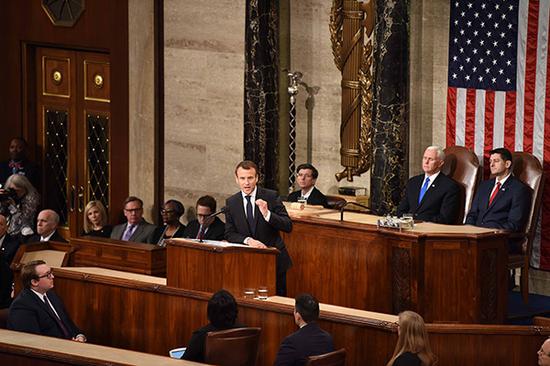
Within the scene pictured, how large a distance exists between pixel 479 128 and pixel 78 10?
566 cm

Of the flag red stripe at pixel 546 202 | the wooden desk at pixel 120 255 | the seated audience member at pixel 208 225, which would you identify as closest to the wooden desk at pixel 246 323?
the wooden desk at pixel 120 255

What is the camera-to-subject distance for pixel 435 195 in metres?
12.3

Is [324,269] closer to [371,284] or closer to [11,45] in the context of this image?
[371,284]

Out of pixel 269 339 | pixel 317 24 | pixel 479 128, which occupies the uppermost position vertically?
pixel 317 24

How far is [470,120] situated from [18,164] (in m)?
5.72

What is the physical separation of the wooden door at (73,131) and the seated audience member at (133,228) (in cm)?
317

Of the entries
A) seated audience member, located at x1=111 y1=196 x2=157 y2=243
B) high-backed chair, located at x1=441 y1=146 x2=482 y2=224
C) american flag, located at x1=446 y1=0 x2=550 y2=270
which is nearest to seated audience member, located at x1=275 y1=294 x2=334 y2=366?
high-backed chair, located at x1=441 y1=146 x2=482 y2=224

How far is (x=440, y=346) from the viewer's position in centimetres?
951

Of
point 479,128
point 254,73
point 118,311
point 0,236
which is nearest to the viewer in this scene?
point 118,311

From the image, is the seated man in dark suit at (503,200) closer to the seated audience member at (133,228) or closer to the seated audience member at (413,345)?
the seated audience member at (133,228)

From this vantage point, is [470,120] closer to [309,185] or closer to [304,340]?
[309,185]

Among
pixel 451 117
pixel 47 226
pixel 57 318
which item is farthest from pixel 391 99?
pixel 57 318

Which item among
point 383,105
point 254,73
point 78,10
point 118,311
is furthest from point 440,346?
point 78,10

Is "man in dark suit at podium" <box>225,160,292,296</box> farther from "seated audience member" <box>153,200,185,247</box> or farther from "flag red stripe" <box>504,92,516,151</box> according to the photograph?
"flag red stripe" <box>504,92,516,151</box>
